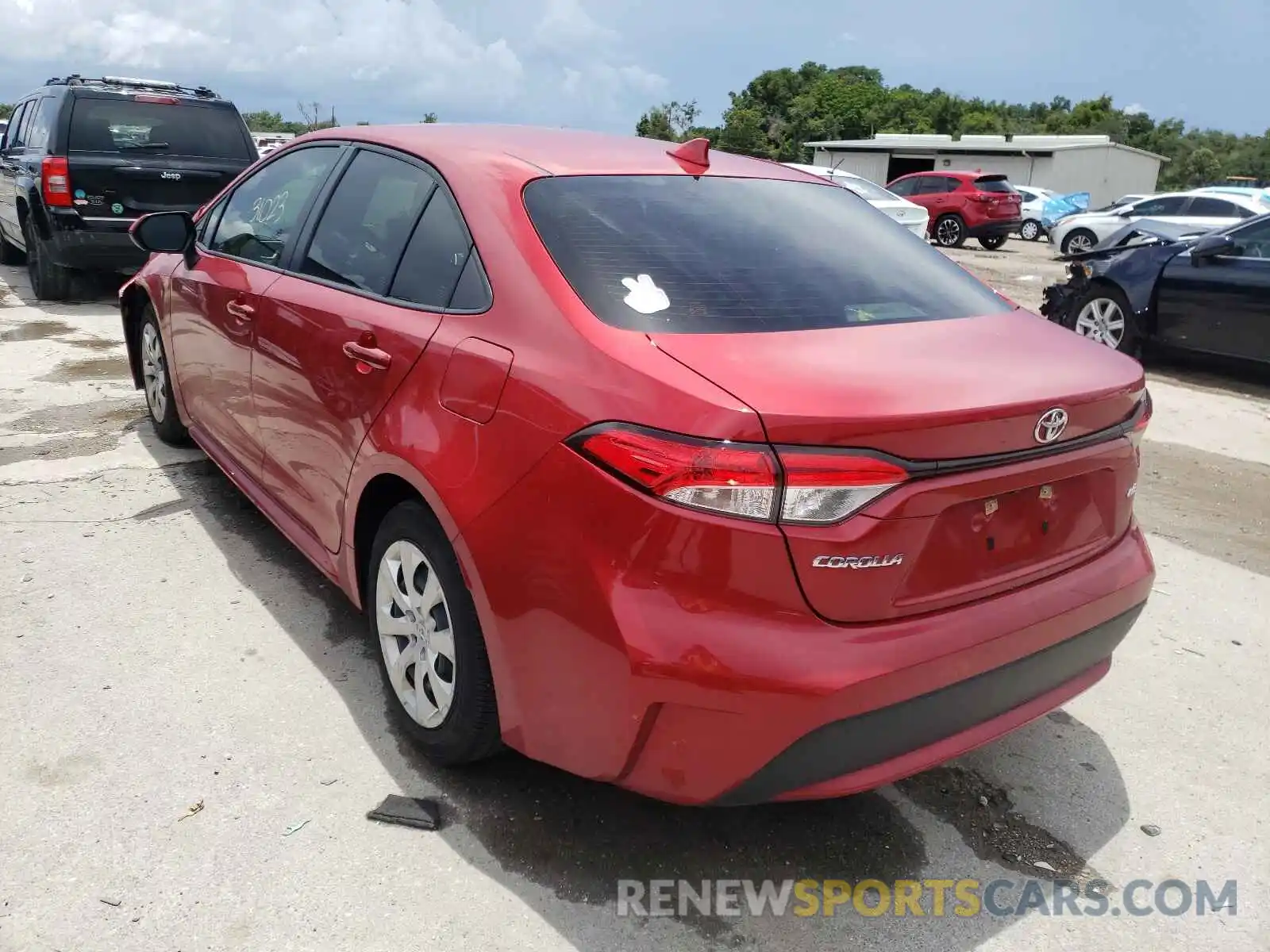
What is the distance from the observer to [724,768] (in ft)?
6.49

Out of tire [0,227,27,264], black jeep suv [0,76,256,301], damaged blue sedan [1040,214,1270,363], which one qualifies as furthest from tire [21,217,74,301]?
damaged blue sedan [1040,214,1270,363]

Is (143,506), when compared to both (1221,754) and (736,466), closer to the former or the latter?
(736,466)

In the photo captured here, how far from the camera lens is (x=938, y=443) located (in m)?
1.96

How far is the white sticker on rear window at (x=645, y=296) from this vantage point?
2.23 m

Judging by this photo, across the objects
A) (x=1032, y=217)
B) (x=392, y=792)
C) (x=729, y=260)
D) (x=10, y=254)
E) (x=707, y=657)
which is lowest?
(x=10, y=254)

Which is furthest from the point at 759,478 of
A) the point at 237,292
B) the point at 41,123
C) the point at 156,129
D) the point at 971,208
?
the point at 971,208

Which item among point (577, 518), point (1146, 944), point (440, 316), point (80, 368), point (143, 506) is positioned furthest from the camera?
point (80, 368)

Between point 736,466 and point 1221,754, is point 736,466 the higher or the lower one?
the higher one

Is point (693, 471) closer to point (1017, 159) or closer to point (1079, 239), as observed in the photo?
point (1079, 239)

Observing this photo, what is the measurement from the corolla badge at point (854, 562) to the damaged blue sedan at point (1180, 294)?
684 cm

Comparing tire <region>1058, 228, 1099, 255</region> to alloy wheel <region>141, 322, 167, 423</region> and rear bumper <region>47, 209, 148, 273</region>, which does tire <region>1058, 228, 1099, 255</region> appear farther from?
alloy wheel <region>141, 322, 167, 423</region>

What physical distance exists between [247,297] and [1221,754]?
354cm

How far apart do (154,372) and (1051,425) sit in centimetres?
443

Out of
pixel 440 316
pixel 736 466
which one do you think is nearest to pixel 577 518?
pixel 736 466
